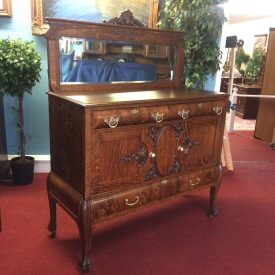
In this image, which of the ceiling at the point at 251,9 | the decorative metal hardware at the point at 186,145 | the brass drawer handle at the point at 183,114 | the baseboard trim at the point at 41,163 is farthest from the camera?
the ceiling at the point at 251,9

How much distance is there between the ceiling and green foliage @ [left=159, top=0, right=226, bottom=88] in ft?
10.1

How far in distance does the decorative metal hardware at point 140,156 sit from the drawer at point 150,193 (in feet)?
0.55

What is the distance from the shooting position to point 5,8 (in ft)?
7.87

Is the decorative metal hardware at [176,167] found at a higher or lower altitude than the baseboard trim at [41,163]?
higher

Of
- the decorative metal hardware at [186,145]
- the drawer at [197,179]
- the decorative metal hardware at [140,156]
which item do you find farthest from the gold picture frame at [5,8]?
the drawer at [197,179]

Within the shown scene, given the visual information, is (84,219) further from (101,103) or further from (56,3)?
(56,3)

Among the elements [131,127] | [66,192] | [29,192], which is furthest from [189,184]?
[29,192]

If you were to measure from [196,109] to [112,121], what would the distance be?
2.05 ft

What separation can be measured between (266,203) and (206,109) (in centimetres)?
119

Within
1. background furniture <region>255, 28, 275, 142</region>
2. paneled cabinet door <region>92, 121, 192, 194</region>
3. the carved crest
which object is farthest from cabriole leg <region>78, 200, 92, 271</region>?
background furniture <region>255, 28, 275, 142</region>

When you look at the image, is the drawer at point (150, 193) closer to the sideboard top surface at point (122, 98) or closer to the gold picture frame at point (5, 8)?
the sideboard top surface at point (122, 98)

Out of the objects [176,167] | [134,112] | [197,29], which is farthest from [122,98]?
[197,29]

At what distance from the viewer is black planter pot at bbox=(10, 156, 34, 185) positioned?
2.58 metres

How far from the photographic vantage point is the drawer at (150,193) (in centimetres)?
163
